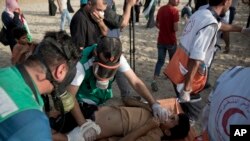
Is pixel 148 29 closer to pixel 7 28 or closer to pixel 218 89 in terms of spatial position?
pixel 7 28

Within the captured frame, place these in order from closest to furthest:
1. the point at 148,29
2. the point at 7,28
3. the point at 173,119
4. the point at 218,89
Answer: the point at 218,89 → the point at 173,119 → the point at 7,28 → the point at 148,29

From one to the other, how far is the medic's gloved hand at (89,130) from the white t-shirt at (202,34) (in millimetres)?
1112

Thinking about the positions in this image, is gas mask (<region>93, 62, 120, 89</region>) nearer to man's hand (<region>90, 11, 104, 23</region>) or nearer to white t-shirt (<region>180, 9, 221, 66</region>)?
white t-shirt (<region>180, 9, 221, 66</region>)

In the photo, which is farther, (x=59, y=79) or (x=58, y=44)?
(x=58, y=44)

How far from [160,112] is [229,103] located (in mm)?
1712

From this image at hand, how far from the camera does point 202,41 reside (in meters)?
3.34

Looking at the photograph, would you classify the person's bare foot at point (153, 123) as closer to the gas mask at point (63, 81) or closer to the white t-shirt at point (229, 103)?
the gas mask at point (63, 81)

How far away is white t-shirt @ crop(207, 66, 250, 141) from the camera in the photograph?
1.45 meters

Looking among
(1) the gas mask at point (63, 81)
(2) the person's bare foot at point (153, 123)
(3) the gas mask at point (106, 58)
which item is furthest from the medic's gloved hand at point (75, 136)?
(2) the person's bare foot at point (153, 123)

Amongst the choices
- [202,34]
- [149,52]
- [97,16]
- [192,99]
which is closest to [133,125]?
[192,99]

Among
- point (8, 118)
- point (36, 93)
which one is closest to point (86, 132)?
point (36, 93)

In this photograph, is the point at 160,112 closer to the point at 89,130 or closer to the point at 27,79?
the point at 89,130

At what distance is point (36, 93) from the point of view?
5.66 feet

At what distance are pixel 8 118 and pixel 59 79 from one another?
53cm
